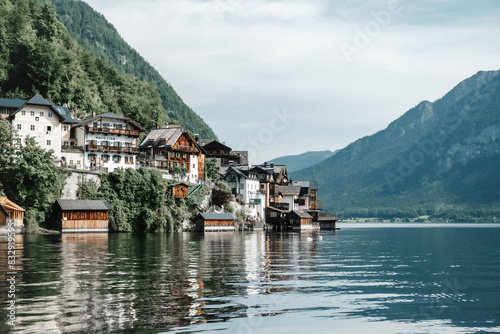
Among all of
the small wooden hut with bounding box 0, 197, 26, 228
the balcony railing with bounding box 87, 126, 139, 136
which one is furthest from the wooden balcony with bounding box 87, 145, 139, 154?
the small wooden hut with bounding box 0, 197, 26, 228

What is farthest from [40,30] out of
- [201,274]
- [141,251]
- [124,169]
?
[201,274]

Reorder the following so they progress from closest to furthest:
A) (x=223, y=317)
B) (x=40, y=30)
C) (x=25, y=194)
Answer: (x=223, y=317) → (x=25, y=194) → (x=40, y=30)

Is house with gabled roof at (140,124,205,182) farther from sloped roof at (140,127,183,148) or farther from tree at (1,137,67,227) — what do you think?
tree at (1,137,67,227)

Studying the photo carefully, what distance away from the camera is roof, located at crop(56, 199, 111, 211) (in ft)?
283

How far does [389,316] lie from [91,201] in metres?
72.8

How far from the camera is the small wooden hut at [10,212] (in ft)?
238

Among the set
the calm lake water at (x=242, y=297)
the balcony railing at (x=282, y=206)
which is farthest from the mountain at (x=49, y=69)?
the calm lake water at (x=242, y=297)

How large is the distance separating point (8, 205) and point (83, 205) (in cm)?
1389

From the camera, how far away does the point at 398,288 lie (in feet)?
102

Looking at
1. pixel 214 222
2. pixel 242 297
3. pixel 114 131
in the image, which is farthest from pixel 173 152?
pixel 242 297

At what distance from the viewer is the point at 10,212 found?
2987 inches

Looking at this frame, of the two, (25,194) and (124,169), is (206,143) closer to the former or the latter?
(124,169)

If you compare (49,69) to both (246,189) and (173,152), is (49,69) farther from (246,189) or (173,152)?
(246,189)

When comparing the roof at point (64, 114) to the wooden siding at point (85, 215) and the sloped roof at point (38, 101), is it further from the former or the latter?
the wooden siding at point (85, 215)
